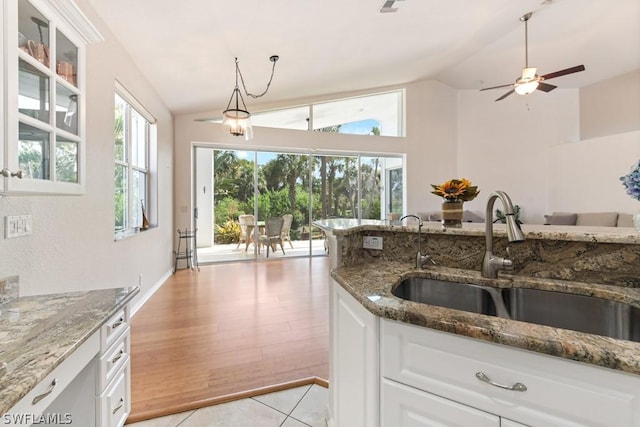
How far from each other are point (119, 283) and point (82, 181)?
1.66 metres

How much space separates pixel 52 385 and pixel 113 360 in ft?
1.65

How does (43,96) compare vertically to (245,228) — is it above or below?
above

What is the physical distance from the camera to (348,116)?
6.37 m

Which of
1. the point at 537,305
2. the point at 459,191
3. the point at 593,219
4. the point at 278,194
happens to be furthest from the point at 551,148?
the point at 537,305

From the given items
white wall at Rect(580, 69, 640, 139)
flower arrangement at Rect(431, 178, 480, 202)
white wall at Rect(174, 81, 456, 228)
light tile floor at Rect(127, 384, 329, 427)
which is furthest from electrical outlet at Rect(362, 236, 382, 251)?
white wall at Rect(580, 69, 640, 139)

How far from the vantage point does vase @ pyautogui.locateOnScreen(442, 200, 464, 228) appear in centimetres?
164

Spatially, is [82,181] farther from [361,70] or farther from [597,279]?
[361,70]

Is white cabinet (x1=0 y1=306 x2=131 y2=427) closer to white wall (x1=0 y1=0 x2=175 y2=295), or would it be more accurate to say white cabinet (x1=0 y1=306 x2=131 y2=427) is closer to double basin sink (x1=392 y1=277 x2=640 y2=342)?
white wall (x1=0 y1=0 x2=175 y2=295)

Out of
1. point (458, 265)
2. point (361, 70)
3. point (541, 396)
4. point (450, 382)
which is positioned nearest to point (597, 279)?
point (458, 265)

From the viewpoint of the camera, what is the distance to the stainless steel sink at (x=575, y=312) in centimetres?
103

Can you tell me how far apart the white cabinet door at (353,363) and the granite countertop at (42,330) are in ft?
3.18

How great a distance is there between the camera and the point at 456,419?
85 centimetres

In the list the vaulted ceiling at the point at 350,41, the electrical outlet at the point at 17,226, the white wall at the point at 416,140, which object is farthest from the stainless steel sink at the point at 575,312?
the white wall at the point at 416,140

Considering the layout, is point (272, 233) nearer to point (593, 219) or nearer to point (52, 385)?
point (52, 385)
